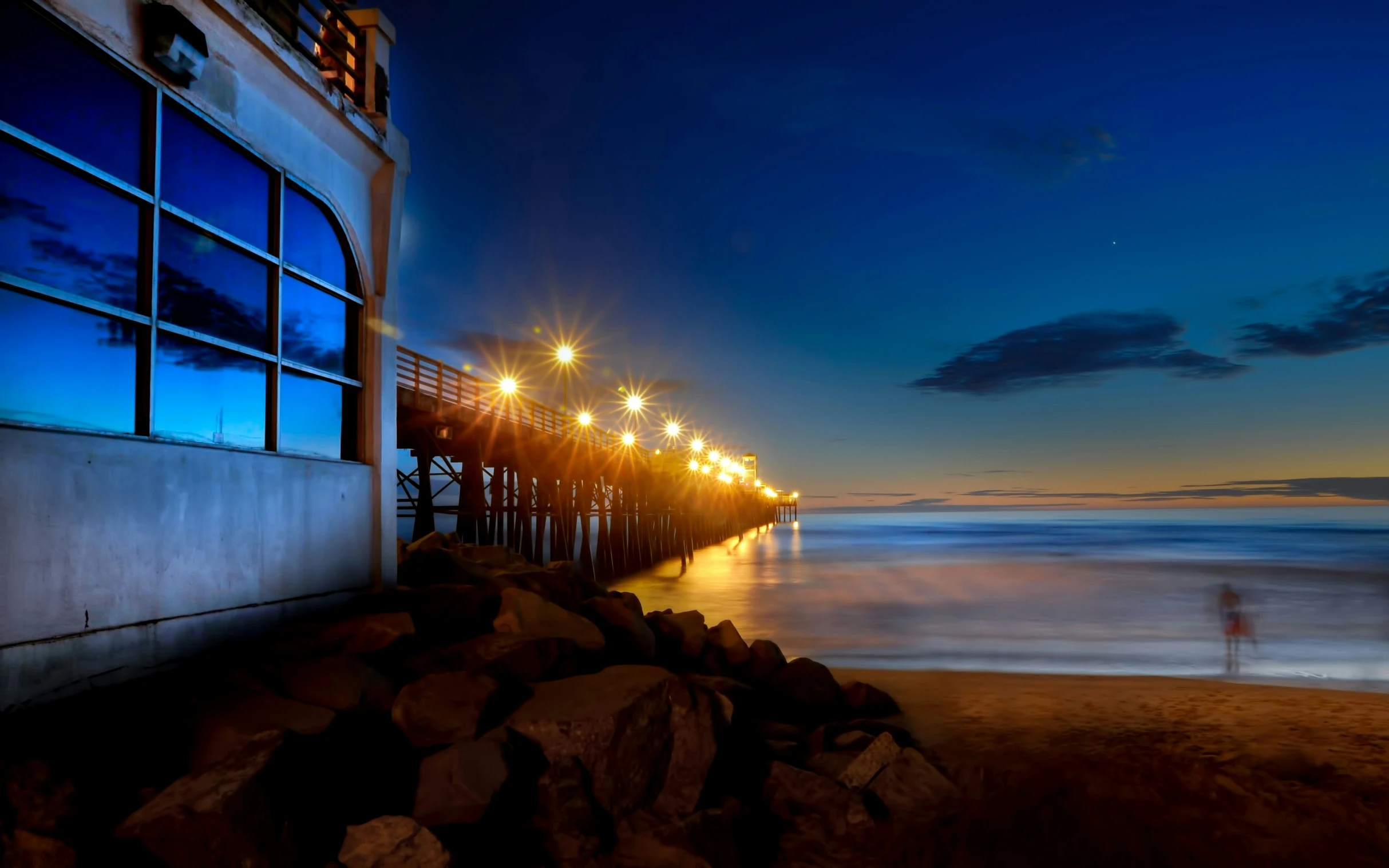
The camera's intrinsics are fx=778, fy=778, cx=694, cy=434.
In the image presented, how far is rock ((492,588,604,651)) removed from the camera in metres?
6.11

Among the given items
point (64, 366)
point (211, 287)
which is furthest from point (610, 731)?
point (211, 287)

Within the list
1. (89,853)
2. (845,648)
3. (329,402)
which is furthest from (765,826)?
(845,648)

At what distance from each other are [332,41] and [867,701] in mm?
8196

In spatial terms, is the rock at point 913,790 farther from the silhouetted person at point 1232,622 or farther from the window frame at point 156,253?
the silhouetted person at point 1232,622

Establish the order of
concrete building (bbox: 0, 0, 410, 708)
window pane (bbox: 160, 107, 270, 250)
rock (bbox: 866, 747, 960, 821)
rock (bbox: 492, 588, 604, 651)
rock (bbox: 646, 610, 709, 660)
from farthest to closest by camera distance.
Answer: rock (bbox: 646, 610, 709, 660), rock (bbox: 492, 588, 604, 651), rock (bbox: 866, 747, 960, 821), window pane (bbox: 160, 107, 270, 250), concrete building (bbox: 0, 0, 410, 708)

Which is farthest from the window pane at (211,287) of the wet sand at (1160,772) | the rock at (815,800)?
the wet sand at (1160,772)

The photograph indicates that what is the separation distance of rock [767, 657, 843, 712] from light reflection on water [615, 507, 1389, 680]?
21.5ft

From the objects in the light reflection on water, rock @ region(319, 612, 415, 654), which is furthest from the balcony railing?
the light reflection on water

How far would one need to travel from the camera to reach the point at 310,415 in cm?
626

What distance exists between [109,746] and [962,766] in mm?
6057

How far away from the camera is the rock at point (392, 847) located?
371 cm

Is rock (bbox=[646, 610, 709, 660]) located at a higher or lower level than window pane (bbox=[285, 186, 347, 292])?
lower

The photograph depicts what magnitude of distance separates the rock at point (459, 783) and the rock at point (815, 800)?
6.25 ft

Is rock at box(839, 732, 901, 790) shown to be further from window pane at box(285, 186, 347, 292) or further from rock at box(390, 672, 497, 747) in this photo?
window pane at box(285, 186, 347, 292)
